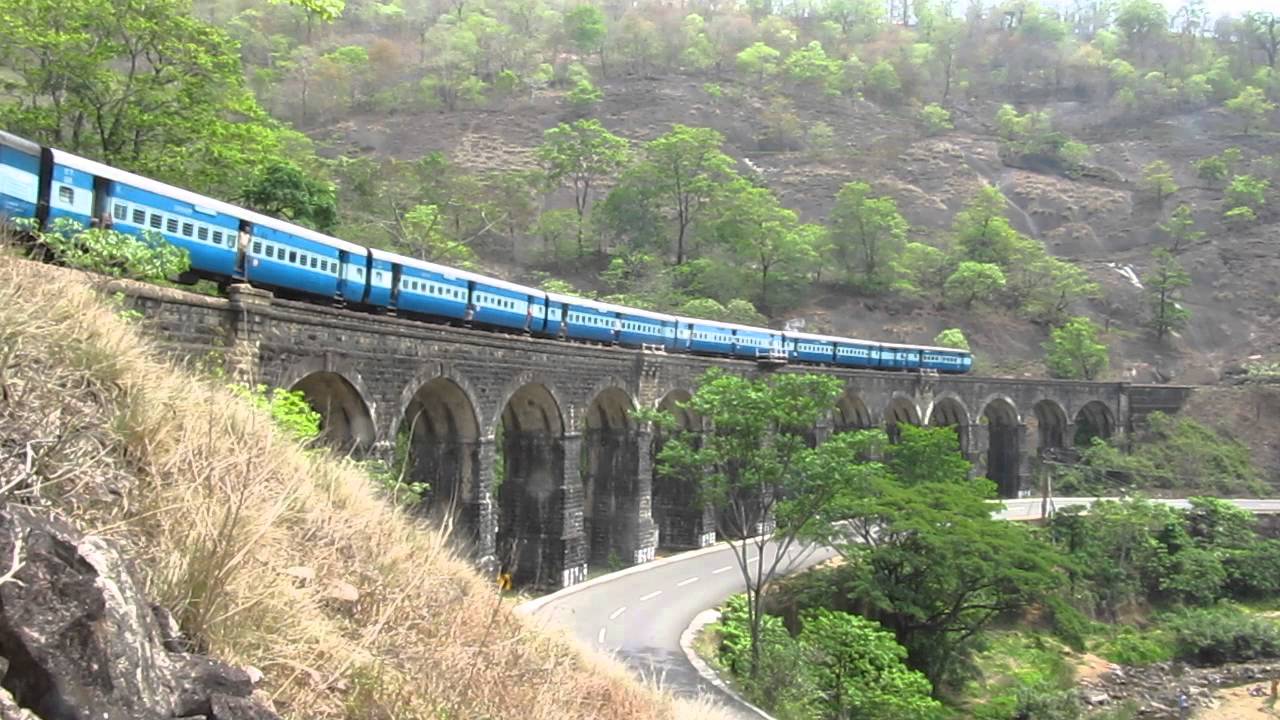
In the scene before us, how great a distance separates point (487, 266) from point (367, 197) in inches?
398

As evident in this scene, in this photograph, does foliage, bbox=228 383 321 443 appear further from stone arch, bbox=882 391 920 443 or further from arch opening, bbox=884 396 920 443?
arch opening, bbox=884 396 920 443

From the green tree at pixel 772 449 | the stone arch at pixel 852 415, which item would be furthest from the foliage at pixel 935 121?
the green tree at pixel 772 449

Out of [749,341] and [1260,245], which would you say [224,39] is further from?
[1260,245]

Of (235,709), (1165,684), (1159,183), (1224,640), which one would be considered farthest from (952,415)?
(235,709)

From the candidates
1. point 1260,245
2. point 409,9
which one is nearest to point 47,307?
point 1260,245

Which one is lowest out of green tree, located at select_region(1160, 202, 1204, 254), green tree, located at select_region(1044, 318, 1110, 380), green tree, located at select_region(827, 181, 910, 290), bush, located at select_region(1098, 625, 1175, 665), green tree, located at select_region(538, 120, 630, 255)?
bush, located at select_region(1098, 625, 1175, 665)

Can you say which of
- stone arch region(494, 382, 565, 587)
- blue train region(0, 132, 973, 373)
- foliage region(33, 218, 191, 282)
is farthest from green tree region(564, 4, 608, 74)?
foliage region(33, 218, 191, 282)

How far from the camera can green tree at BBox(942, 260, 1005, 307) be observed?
56406 millimetres

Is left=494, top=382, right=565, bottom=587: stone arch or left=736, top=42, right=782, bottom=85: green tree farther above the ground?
left=736, top=42, right=782, bottom=85: green tree

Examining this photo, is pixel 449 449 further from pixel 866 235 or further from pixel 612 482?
pixel 866 235

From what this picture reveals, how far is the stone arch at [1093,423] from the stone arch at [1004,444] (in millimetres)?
5378

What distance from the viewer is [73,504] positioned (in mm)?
3521

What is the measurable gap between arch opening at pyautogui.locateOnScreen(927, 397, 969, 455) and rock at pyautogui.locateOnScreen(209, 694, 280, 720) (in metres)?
40.6

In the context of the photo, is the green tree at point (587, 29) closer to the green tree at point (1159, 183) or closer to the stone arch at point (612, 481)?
the green tree at point (1159, 183)
